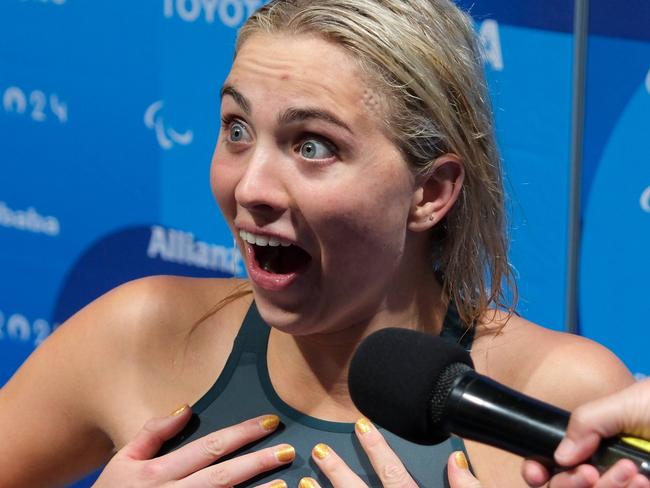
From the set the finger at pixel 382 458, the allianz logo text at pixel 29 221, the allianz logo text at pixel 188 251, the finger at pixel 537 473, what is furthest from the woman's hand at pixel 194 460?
the allianz logo text at pixel 29 221

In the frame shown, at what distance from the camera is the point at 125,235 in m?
2.37

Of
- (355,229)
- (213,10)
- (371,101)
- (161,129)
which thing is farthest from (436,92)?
(161,129)

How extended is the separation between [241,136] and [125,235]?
1.18m

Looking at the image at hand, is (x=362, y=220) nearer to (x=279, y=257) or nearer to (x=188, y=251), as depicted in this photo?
(x=279, y=257)

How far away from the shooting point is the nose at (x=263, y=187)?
47.1 inches

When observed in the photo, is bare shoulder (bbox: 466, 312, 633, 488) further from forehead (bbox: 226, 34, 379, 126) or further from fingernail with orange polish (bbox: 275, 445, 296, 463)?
forehead (bbox: 226, 34, 379, 126)

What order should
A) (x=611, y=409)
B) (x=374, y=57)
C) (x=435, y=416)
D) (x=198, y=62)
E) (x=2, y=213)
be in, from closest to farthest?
(x=611, y=409), (x=435, y=416), (x=374, y=57), (x=198, y=62), (x=2, y=213)

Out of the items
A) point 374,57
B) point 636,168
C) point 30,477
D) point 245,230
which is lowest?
point 30,477

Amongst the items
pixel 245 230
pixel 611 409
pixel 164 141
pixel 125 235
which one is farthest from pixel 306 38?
pixel 125 235

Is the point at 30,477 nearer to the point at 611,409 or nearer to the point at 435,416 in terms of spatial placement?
the point at 435,416

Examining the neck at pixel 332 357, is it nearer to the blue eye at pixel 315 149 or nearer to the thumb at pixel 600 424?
the blue eye at pixel 315 149

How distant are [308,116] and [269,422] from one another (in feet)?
1.35

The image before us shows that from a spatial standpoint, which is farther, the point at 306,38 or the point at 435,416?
the point at 306,38

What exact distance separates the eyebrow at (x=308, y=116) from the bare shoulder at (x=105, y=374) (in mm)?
378
